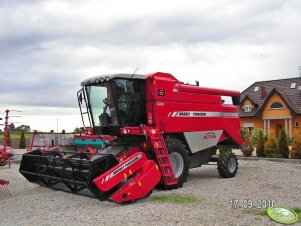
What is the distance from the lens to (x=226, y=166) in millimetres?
12945

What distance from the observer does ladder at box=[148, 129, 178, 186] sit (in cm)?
1001

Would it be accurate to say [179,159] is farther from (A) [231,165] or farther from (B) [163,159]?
(A) [231,165]

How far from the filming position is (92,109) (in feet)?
37.2

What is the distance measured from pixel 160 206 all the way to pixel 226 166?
5.12m

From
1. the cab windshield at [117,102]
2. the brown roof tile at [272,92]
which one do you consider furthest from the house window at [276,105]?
the cab windshield at [117,102]

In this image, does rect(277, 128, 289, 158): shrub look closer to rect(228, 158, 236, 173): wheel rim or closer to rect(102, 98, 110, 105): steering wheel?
rect(228, 158, 236, 173): wheel rim

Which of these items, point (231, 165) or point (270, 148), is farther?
point (270, 148)

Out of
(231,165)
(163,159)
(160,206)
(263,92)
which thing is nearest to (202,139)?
(231,165)

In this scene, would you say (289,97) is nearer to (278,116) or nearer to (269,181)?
(278,116)

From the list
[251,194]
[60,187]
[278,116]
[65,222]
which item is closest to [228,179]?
[251,194]
